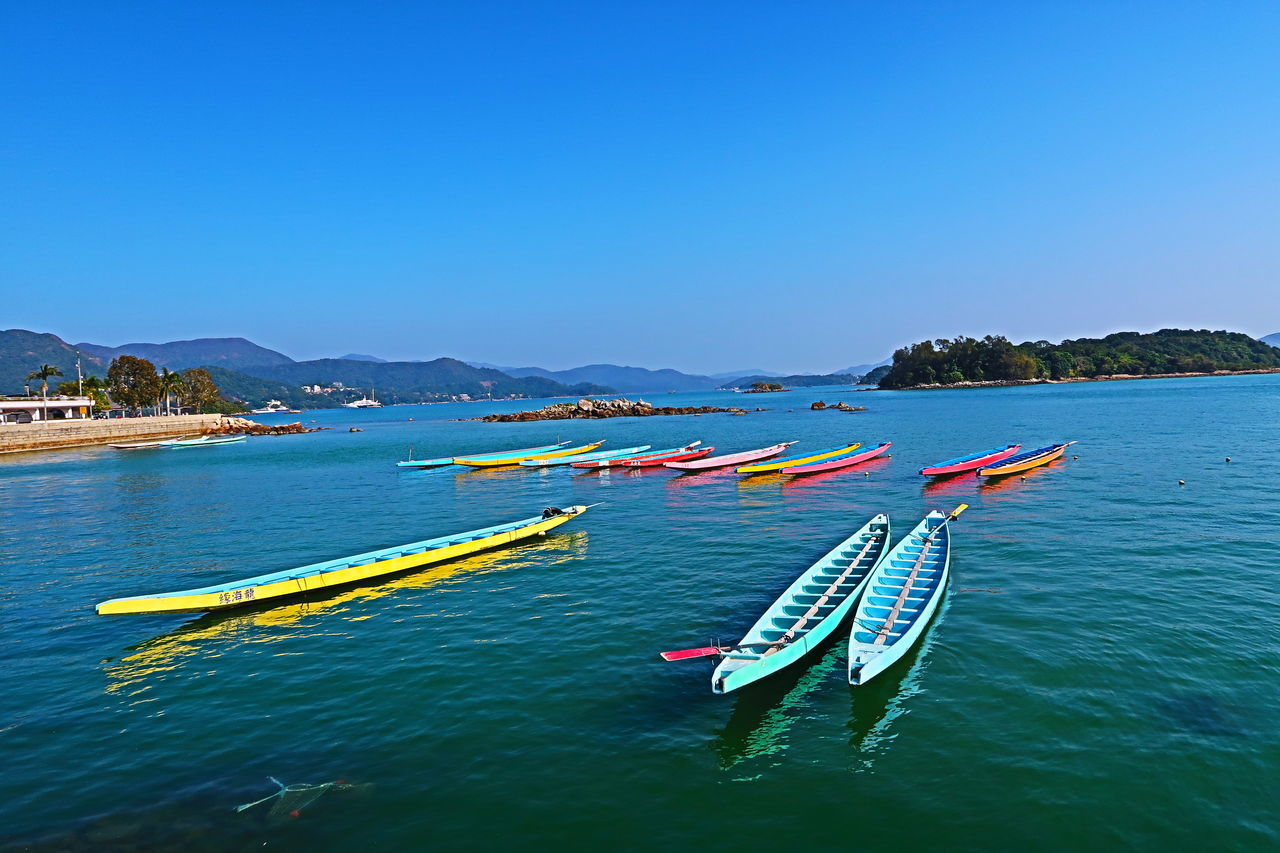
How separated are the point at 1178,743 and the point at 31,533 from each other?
49430 mm

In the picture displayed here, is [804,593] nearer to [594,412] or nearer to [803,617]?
[803,617]

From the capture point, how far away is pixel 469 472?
57.5 meters

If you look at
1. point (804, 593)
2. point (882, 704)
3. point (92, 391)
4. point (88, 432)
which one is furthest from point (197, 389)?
point (882, 704)

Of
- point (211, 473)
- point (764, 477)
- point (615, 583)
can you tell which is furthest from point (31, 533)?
point (764, 477)

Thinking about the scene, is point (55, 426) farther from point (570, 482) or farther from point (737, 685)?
point (737, 685)

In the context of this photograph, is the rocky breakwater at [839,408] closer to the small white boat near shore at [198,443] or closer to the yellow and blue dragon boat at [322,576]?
the small white boat near shore at [198,443]

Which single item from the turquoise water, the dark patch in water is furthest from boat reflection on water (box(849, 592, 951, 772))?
the dark patch in water

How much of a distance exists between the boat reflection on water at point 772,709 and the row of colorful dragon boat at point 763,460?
104ft

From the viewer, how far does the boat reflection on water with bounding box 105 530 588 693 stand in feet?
58.3

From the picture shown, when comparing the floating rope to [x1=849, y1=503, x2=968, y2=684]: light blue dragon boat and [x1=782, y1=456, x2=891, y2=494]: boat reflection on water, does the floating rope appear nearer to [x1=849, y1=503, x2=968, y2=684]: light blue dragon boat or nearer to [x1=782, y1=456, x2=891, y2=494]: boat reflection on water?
[x1=849, y1=503, x2=968, y2=684]: light blue dragon boat

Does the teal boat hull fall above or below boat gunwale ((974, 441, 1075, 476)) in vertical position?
below

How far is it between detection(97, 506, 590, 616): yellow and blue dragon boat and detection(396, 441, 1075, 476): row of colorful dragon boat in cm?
2380

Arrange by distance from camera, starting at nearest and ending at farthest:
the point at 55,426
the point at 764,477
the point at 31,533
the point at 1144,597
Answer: the point at 1144,597, the point at 31,533, the point at 764,477, the point at 55,426

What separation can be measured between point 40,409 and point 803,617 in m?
129
